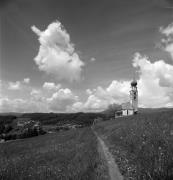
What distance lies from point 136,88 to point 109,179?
10497 centimetres

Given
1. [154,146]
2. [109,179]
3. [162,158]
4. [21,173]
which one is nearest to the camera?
[162,158]

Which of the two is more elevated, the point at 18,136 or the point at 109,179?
the point at 109,179

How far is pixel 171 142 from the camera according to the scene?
35.3 feet

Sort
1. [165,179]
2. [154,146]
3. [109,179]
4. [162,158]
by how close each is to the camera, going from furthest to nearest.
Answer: [154,146], [109,179], [162,158], [165,179]

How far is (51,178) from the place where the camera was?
10.6 m

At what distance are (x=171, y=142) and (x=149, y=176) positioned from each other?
3.48 m

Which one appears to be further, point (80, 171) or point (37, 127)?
point (37, 127)

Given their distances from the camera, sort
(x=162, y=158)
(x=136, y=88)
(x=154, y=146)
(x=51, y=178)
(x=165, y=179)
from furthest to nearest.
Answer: (x=136, y=88), (x=154, y=146), (x=51, y=178), (x=162, y=158), (x=165, y=179)

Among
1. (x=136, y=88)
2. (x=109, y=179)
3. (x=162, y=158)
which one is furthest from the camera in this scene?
(x=136, y=88)

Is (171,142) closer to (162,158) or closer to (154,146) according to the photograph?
(154,146)

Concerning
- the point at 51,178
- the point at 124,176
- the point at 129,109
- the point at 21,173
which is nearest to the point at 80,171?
the point at 51,178

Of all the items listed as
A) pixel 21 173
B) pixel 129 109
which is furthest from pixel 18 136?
pixel 21 173

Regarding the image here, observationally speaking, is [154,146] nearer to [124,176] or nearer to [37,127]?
[124,176]

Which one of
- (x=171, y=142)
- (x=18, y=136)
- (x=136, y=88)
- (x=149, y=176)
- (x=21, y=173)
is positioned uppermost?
(x=136, y=88)
